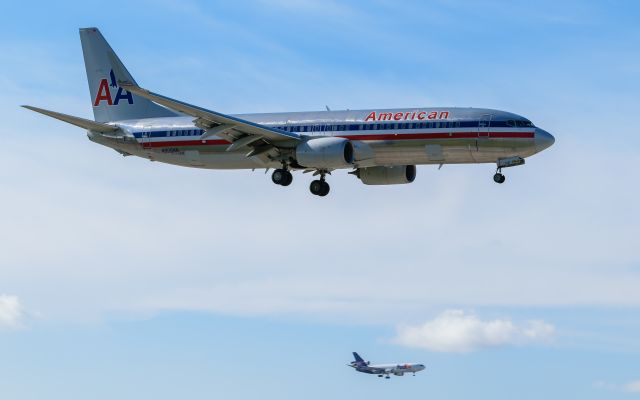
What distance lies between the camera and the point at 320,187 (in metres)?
64.6

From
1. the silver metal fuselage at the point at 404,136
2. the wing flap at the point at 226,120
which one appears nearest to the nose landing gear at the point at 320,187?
the silver metal fuselage at the point at 404,136

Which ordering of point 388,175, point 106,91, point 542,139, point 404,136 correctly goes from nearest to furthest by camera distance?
point 542,139 → point 404,136 → point 388,175 → point 106,91

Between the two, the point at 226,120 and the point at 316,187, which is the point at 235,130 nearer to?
the point at 226,120

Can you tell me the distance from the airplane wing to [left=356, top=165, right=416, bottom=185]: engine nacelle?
5.33 metres

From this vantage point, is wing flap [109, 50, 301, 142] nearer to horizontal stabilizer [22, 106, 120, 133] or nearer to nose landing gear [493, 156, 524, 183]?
horizontal stabilizer [22, 106, 120, 133]

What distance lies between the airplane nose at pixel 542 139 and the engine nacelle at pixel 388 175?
28.6ft

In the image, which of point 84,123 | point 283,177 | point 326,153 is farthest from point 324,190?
point 84,123

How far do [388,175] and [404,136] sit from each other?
5733 mm

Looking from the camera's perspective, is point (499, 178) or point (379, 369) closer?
point (499, 178)

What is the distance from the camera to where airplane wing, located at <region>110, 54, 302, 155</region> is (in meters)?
58.7

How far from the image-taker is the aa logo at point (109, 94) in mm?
70412

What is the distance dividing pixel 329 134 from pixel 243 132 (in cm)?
450

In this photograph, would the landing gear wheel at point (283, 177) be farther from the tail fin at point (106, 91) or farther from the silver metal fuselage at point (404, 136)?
the tail fin at point (106, 91)

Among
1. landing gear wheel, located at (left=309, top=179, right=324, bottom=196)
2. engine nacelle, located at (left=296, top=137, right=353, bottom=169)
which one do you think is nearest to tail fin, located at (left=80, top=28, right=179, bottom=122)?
landing gear wheel, located at (left=309, top=179, right=324, bottom=196)
